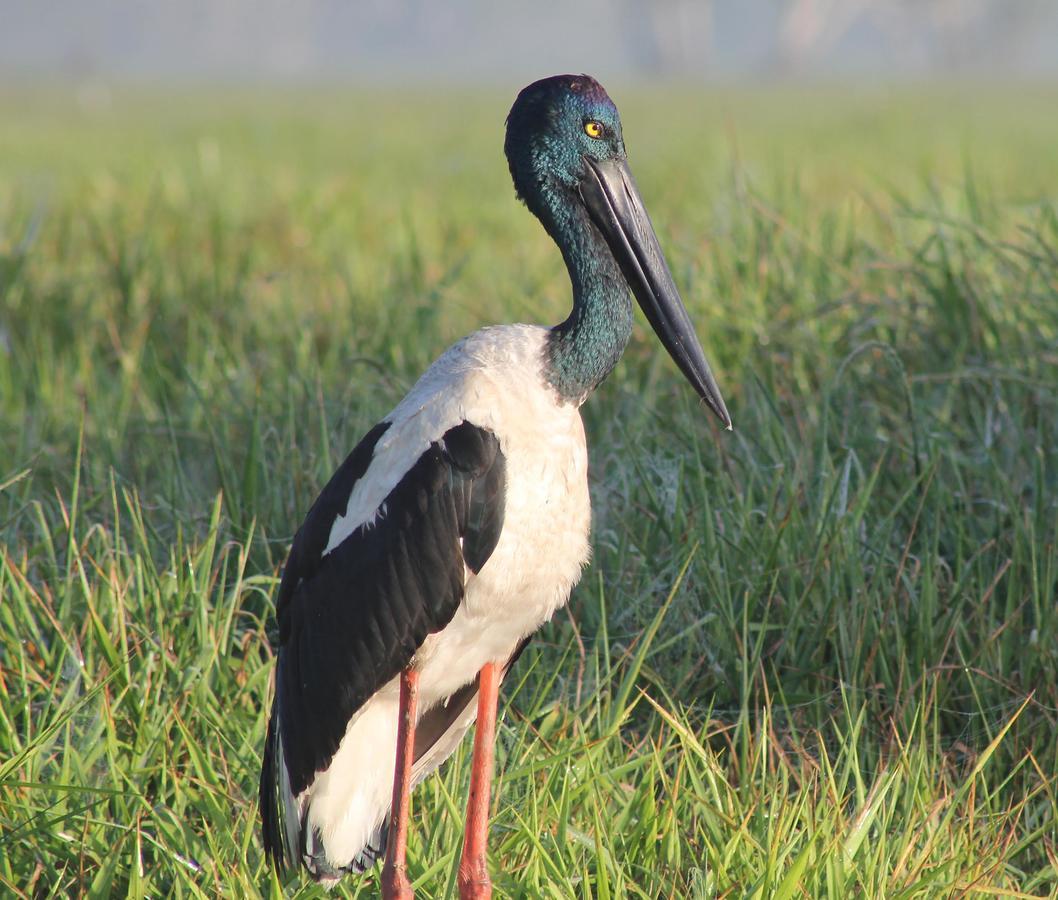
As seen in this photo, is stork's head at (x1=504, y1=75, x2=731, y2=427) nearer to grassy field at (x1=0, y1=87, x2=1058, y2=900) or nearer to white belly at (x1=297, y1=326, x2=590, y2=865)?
white belly at (x1=297, y1=326, x2=590, y2=865)

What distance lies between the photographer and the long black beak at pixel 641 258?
232cm

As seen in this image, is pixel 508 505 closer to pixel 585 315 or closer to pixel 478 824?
pixel 585 315

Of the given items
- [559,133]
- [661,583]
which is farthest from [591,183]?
[661,583]

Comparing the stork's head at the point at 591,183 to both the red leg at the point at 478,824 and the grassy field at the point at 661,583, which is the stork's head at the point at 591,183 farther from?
the red leg at the point at 478,824

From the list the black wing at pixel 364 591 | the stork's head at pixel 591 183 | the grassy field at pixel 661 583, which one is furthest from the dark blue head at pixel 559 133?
the grassy field at pixel 661 583

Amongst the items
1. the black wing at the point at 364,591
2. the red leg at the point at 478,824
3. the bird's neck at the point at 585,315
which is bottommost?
the red leg at the point at 478,824

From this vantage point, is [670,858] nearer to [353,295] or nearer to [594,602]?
[594,602]

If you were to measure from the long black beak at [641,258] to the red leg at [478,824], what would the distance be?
0.64 m

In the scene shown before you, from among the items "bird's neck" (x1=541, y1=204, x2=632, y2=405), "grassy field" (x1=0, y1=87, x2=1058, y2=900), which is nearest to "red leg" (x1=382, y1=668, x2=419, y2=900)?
"grassy field" (x1=0, y1=87, x2=1058, y2=900)

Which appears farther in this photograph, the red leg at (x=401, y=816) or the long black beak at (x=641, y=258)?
the long black beak at (x=641, y=258)

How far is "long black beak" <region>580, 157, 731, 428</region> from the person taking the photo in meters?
2.32

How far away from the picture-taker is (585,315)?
223 centimetres

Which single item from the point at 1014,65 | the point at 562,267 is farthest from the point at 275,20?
the point at 562,267

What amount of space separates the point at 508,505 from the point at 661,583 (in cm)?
96
